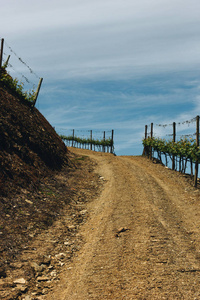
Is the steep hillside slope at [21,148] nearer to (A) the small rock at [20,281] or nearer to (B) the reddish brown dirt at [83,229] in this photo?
(B) the reddish brown dirt at [83,229]

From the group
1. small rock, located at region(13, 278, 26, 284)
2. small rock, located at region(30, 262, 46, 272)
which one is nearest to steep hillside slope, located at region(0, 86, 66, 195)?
small rock, located at region(30, 262, 46, 272)

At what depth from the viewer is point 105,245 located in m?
8.23

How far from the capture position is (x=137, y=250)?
7684 mm

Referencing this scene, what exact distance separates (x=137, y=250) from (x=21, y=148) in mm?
9532

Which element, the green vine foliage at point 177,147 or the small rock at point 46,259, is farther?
the green vine foliage at point 177,147

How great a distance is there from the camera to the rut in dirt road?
226 inches

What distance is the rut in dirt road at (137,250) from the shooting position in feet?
18.9

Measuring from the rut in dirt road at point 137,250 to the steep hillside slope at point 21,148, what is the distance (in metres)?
3.75

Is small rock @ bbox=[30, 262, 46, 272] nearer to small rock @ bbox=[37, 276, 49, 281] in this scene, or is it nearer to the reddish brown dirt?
the reddish brown dirt

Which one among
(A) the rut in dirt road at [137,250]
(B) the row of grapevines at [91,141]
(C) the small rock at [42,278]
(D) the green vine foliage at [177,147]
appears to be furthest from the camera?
(B) the row of grapevines at [91,141]

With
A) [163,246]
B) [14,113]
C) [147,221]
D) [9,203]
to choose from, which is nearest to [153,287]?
[163,246]

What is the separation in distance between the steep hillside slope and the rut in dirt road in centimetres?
375

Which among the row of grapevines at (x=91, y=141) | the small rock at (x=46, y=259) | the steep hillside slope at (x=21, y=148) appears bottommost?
the small rock at (x=46, y=259)

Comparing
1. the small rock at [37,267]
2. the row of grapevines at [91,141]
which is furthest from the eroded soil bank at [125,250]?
the row of grapevines at [91,141]
